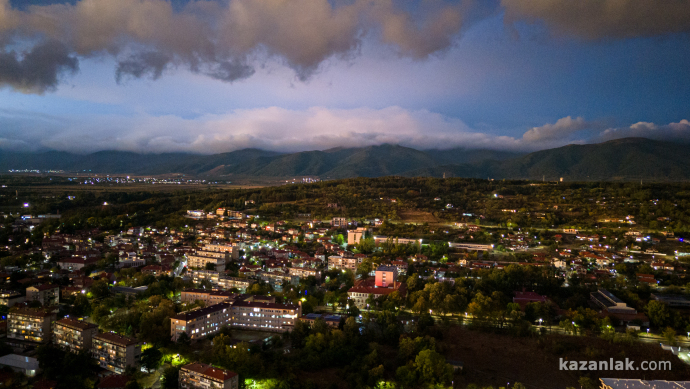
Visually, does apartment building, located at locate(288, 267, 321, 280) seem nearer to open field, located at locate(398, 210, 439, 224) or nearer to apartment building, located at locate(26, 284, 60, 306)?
apartment building, located at locate(26, 284, 60, 306)

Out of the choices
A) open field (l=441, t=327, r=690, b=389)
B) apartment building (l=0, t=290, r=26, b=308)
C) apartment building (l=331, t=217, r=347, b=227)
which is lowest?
open field (l=441, t=327, r=690, b=389)

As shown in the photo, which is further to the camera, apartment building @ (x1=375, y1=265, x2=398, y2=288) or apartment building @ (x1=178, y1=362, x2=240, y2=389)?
apartment building @ (x1=375, y1=265, x2=398, y2=288)

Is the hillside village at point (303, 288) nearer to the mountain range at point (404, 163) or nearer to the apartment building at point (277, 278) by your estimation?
the apartment building at point (277, 278)

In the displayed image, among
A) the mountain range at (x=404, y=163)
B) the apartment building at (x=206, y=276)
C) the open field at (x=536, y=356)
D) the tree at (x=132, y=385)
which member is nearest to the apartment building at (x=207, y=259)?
the apartment building at (x=206, y=276)

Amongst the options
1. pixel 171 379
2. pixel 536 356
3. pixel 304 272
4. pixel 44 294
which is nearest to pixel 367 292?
pixel 304 272

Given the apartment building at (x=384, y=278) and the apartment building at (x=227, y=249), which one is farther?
the apartment building at (x=227, y=249)

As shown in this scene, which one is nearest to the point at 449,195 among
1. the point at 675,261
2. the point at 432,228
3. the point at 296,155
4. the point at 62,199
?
the point at 432,228

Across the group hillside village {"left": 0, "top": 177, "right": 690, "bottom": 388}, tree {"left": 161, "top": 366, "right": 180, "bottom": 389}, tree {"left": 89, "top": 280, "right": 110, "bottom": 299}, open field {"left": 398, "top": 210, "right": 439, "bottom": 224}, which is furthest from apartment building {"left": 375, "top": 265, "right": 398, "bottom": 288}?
open field {"left": 398, "top": 210, "right": 439, "bottom": 224}
